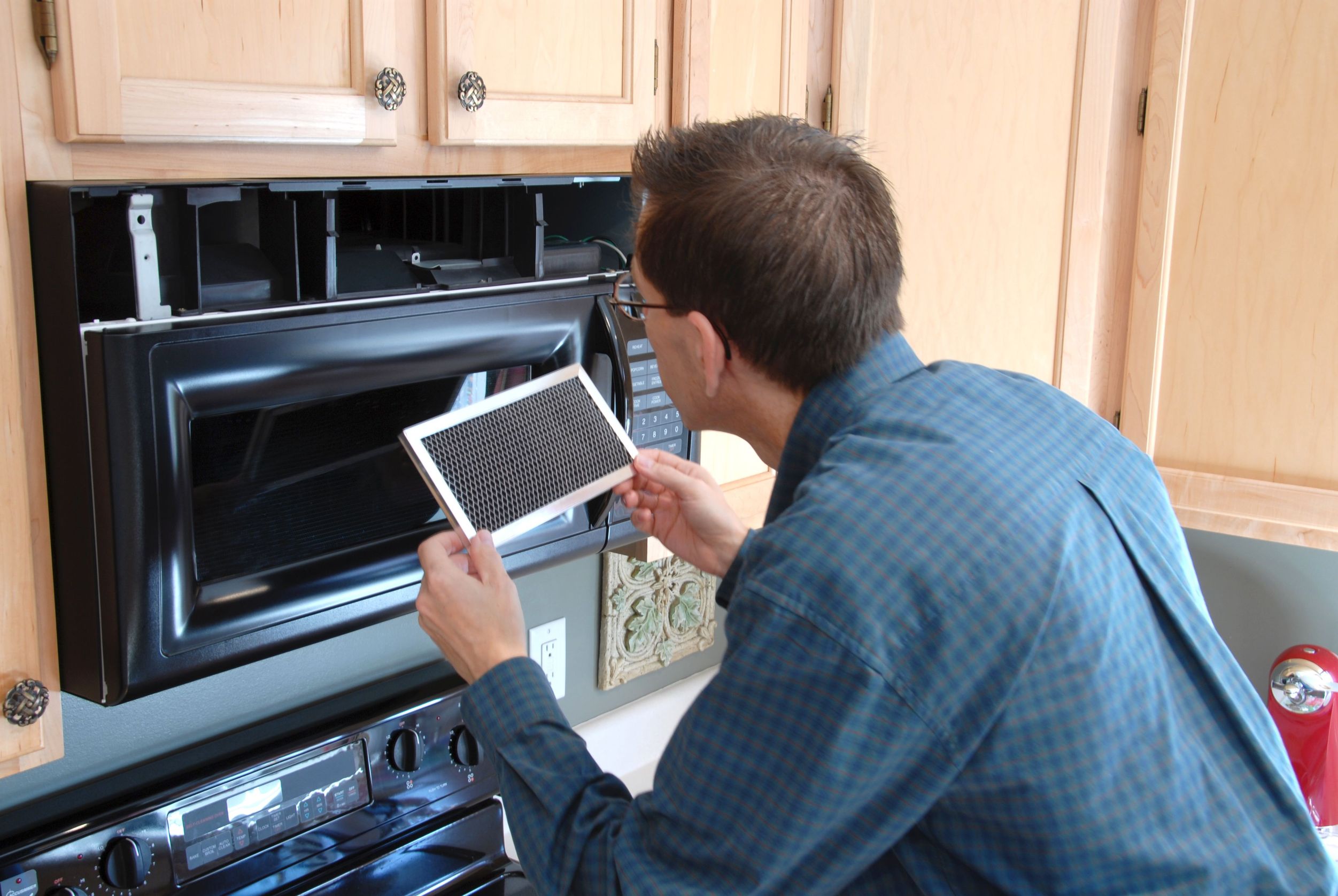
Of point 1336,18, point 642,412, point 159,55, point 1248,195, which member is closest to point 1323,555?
point 1248,195

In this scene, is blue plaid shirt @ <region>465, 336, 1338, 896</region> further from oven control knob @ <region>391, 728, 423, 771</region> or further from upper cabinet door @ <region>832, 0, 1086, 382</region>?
upper cabinet door @ <region>832, 0, 1086, 382</region>

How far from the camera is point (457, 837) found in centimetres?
133

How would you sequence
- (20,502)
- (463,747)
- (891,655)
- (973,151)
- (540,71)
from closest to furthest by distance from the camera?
(891,655)
(20,502)
(540,71)
(463,747)
(973,151)

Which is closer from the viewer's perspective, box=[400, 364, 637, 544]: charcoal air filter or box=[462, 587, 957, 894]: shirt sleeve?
box=[462, 587, 957, 894]: shirt sleeve

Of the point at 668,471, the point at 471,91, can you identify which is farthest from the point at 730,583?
the point at 471,91

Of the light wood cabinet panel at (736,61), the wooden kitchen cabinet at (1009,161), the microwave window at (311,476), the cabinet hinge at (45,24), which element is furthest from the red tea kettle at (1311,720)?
the cabinet hinge at (45,24)

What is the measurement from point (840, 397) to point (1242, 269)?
3.22 feet

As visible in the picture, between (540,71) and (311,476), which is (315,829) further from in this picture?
(540,71)

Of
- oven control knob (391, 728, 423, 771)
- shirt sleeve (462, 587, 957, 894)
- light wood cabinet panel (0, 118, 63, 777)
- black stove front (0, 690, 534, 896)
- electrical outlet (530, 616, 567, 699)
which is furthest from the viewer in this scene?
electrical outlet (530, 616, 567, 699)

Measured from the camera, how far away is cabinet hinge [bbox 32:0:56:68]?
2.32 feet

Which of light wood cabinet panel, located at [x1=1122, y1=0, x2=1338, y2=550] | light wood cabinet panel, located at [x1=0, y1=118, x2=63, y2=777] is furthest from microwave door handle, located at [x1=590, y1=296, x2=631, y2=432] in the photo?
light wood cabinet panel, located at [x1=1122, y1=0, x2=1338, y2=550]

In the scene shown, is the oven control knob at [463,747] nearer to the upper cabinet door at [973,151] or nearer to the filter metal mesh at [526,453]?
the filter metal mesh at [526,453]

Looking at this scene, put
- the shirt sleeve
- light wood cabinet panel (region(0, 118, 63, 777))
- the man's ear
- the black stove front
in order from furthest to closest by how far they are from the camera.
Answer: the black stove front
the man's ear
light wood cabinet panel (region(0, 118, 63, 777))
the shirt sleeve

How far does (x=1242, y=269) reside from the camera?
1.55 m
